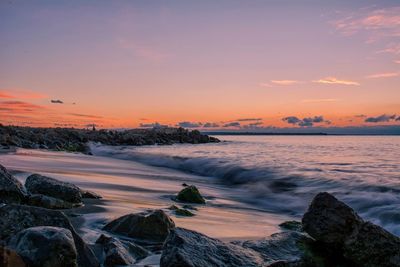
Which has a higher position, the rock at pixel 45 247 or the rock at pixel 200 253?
the rock at pixel 45 247

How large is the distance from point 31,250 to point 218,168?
1654 centimetres

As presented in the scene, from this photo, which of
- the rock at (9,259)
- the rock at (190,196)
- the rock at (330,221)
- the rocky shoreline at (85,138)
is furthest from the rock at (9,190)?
the rocky shoreline at (85,138)

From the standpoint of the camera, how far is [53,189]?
6.52m

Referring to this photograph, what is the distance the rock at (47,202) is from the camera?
18.7ft

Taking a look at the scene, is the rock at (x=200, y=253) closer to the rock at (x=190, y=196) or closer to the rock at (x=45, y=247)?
the rock at (x=45, y=247)

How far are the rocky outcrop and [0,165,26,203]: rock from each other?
3.61m

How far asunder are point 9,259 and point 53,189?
3.94m

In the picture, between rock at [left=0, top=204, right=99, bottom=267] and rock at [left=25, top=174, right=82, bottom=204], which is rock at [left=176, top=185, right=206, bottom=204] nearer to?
rock at [left=25, top=174, right=82, bottom=204]

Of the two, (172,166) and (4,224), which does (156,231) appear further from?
(172,166)

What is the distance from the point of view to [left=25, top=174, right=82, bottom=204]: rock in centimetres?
646

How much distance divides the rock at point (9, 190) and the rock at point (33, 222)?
176 centimetres

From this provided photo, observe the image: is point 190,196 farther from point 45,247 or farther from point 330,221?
point 45,247

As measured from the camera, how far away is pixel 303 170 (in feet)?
54.5

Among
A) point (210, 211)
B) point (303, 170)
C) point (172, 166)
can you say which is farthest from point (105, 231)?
point (172, 166)
